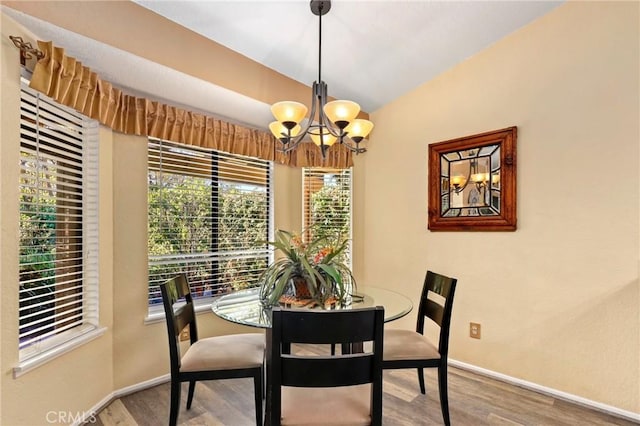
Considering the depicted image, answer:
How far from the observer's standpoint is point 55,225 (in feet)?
6.07

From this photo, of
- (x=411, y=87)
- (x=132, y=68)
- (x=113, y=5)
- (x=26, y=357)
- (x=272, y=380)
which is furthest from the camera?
(x=411, y=87)

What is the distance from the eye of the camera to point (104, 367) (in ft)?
6.81

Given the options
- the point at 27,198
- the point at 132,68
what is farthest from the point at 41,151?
the point at 132,68

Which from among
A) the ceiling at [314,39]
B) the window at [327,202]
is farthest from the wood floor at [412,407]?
the ceiling at [314,39]

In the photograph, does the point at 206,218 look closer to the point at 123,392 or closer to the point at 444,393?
the point at 123,392

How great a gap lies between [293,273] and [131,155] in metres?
1.52

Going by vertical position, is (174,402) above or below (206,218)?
below

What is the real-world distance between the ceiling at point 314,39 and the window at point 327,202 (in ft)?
3.05

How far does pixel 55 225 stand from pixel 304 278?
1.51 meters

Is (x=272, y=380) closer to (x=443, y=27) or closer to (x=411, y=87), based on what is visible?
(x=443, y=27)

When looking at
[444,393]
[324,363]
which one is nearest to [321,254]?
[324,363]

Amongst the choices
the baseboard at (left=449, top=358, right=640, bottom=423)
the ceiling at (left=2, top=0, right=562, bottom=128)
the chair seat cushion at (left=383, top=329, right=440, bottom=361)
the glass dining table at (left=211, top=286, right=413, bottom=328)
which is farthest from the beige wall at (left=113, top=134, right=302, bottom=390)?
the baseboard at (left=449, top=358, right=640, bottom=423)

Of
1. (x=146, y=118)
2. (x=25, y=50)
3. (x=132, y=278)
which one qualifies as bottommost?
(x=132, y=278)

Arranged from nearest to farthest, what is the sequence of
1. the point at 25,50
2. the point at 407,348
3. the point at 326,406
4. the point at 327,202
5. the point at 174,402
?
the point at 326,406, the point at 25,50, the point at 174,402, the point at 407,348, the point at 327,202
